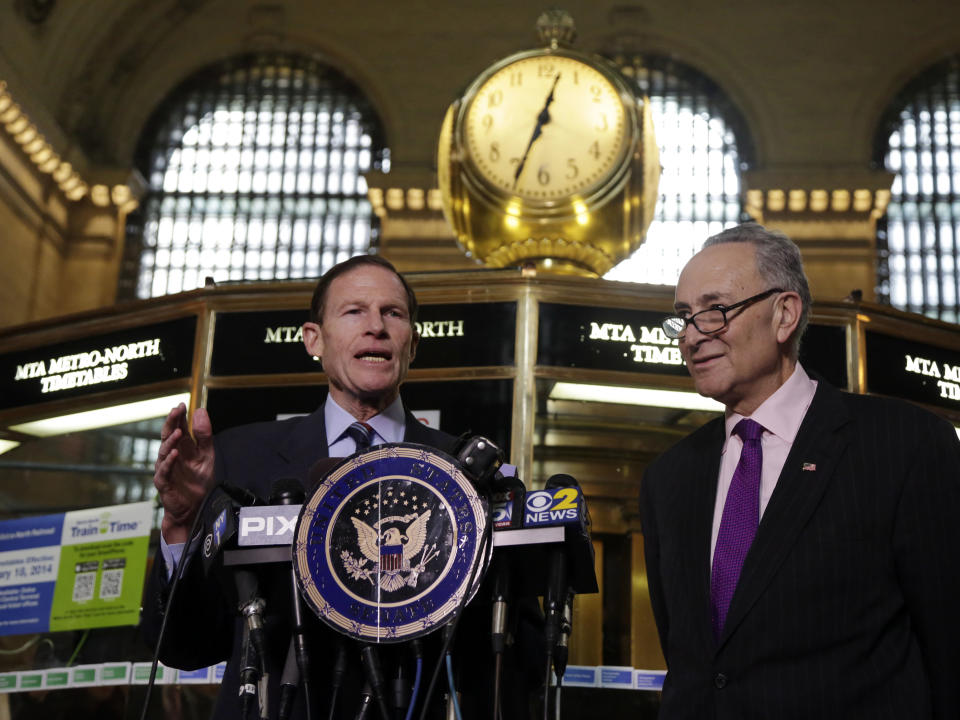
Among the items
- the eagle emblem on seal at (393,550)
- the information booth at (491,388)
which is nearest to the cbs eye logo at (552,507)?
the eagle emblem on seal at (393,550)

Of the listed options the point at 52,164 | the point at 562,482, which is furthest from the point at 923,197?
the point at 562,482

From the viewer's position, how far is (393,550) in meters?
1.80

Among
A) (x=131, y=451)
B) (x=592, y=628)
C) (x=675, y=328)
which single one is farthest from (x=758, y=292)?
(x=131, y=451)

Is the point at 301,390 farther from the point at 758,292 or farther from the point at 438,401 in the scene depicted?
the point at 758,292

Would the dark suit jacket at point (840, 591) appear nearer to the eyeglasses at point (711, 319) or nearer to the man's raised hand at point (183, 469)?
the eyeglasses at point (711, 319)

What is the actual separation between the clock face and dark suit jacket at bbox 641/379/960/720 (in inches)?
60.8

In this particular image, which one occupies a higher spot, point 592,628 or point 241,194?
point 241,194

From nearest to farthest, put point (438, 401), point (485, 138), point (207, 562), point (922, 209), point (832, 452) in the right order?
point (207, 562), point (832, 452), point (438, 401), point (485, 138), point (922, 209)

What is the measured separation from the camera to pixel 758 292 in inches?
89.5

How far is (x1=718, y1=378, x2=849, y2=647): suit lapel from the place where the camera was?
202 centimetres

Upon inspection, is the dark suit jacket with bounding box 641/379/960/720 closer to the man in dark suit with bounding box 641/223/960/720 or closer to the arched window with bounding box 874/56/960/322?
the man in dark suit with bounding box 641/223/960/720

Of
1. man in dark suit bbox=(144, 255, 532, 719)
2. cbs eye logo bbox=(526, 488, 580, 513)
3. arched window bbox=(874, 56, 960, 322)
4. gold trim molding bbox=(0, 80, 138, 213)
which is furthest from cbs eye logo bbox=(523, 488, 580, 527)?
arched window bbox=(874, 56, 960, 322)

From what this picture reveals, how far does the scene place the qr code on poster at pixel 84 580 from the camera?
10.8ft

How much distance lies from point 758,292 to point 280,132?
39.5ft
